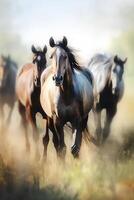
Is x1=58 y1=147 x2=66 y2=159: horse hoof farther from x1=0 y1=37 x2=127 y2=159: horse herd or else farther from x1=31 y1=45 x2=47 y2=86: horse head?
x1=31 y1=45 x2=47 y2=86: horse head

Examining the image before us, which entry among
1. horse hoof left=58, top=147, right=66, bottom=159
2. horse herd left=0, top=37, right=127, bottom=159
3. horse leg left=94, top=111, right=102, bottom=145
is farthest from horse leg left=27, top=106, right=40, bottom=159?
horse leg left=94, top=111, right=102, bottom=145

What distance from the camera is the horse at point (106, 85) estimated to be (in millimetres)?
2539

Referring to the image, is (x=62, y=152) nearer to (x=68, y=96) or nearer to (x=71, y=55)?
(x=68, y=96)

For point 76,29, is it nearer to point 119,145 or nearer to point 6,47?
point 6,47

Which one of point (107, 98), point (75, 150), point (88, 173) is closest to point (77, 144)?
point (75, 150)

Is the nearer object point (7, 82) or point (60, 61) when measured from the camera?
point (60, 61)

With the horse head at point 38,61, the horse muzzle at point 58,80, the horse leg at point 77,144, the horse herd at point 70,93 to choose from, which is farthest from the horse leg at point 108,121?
the horse head at point 38,61

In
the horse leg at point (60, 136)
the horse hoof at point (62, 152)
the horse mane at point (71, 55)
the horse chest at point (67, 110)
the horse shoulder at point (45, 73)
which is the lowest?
the horse hoof at point (62, 152)

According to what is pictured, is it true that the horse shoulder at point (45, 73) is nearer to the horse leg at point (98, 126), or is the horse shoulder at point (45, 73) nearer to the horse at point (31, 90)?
the horse at point (31, 90)

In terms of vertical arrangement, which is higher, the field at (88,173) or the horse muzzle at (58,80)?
the horse muzzle at (58,80)

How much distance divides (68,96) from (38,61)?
0.21m

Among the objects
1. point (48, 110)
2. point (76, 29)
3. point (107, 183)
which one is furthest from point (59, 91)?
point (107, 183)

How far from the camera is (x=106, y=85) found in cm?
257

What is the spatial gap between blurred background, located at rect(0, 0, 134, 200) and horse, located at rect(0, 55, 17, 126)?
0.11ft
